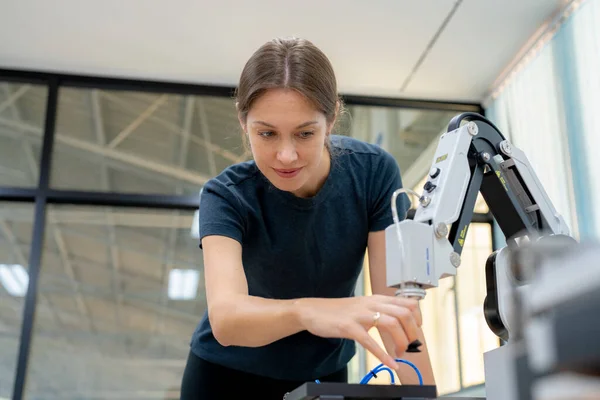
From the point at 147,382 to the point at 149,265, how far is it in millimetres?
651

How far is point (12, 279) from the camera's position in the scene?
3.77 meters

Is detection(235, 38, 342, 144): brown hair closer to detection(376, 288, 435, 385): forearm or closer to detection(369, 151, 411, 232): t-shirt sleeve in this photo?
detection(369, 151, 411, 232): t-shirt sleeve

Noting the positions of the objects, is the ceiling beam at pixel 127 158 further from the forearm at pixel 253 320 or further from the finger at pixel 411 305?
the finger at pixel 411 305

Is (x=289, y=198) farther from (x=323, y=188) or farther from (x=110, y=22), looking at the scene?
(x=110, y=22)

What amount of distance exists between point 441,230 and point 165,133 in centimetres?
331

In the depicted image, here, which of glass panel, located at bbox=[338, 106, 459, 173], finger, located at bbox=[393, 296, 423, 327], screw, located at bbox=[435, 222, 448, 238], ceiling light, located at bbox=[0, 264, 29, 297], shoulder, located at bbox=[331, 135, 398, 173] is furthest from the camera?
glass panel, located at bbox=[338, 106, 459, 173]

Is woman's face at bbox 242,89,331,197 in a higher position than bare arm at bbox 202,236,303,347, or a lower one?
higher

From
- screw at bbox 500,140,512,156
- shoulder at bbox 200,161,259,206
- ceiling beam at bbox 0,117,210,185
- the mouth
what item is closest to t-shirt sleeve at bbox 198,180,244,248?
shoulder at bbox 200,161,259,206

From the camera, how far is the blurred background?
3432 mm

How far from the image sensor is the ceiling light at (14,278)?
374cm

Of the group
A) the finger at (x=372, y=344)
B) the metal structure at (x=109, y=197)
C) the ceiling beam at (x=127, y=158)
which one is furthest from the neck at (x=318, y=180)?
the ceiling beam at (x=127, y=158)

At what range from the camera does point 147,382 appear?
3.83 metres

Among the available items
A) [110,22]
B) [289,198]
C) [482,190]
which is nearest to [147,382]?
[110,22]

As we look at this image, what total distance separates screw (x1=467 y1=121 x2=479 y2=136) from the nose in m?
0.32
